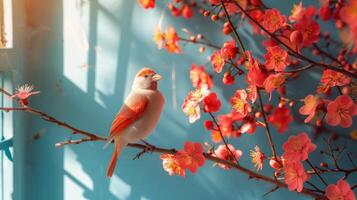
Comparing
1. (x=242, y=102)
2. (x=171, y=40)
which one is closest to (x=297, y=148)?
(x=242, y=102)

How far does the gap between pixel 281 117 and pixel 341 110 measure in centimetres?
35

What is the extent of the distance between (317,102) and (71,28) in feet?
2.56

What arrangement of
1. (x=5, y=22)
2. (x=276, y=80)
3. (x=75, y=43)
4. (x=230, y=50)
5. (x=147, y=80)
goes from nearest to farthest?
(x=276, y=80) → (x=230, y=50) → (x=147, y=80) → (x=5, y=22) → (x=75, y=43)

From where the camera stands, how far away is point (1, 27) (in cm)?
100

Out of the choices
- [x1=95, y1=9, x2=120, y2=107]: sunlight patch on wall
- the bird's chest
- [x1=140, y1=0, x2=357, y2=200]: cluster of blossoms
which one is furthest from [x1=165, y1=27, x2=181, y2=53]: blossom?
the bird's chest

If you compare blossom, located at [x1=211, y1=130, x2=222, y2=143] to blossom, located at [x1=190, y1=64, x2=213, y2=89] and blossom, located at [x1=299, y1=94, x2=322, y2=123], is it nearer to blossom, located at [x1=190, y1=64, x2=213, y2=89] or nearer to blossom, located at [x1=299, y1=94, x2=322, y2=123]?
blossom, located at [x1=190, y1=64, x2=213, y2=89]

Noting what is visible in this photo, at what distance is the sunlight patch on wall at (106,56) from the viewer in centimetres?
113

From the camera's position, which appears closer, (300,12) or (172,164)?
(172,164)

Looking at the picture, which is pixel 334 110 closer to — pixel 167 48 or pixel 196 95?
pixel 196 95

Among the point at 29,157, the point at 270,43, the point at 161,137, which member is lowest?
the point at 29,157

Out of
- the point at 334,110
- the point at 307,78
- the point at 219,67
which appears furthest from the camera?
the point at 307,78

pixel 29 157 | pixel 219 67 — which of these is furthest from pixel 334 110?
pixel 29 157

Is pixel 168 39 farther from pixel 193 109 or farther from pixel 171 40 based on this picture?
pixel 193 109

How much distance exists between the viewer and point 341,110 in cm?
68
